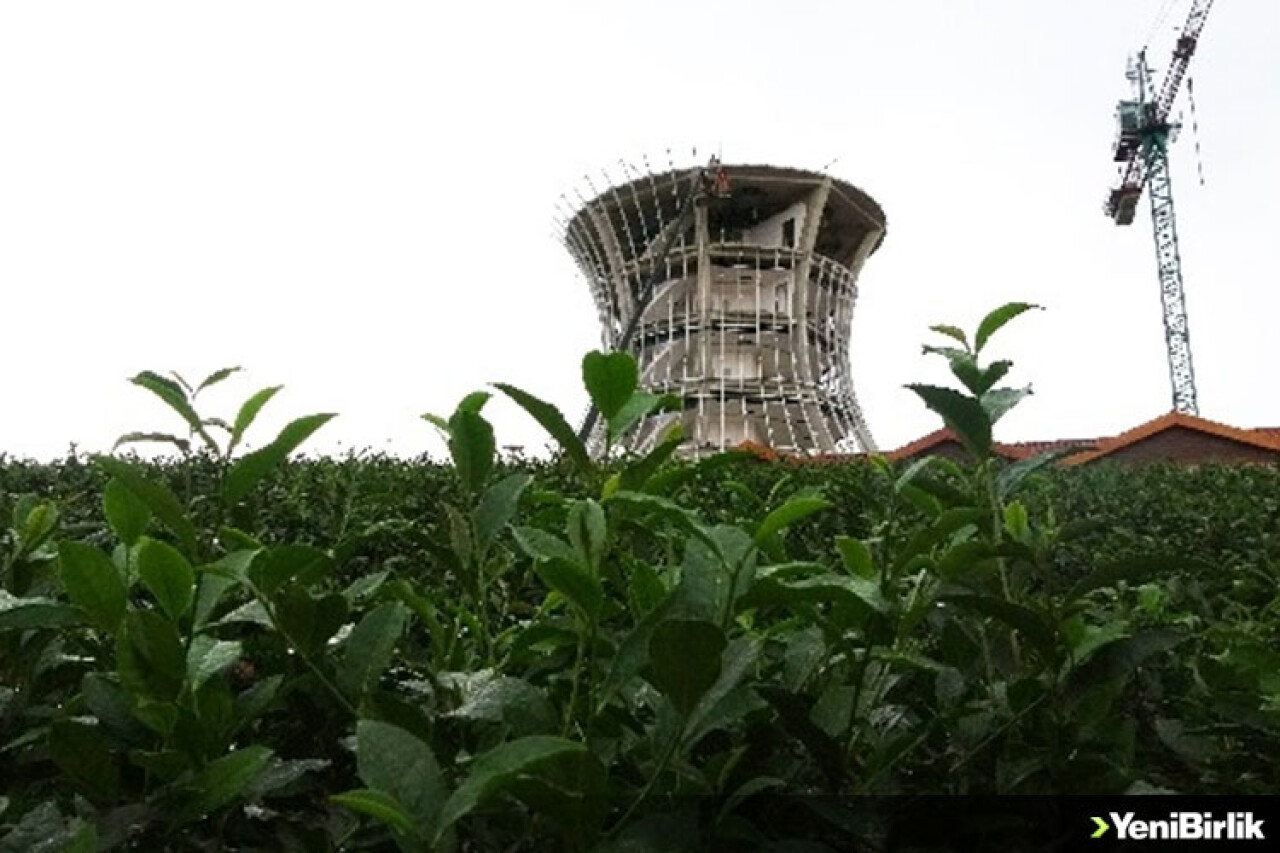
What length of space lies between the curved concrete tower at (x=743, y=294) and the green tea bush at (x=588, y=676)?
1134 inches

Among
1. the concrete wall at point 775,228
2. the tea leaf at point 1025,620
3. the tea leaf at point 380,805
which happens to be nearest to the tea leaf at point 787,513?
the tea leaf at point 1025,620

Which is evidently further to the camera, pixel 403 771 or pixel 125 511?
pixel 125 511

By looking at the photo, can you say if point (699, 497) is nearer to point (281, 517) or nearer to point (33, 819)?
point (281, 517)

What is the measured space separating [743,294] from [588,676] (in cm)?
3107

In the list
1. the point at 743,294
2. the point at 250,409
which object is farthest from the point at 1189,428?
the point at 743,294

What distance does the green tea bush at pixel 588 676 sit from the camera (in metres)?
0.67

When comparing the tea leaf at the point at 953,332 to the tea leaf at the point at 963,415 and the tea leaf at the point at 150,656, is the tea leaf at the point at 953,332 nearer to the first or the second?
the tea leaf at the point at 963,415

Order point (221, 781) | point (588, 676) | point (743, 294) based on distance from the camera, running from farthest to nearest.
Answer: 1. point (743, 294)
2. point (588, 676)
3. point (221, 781)

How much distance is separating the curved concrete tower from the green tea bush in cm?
2881

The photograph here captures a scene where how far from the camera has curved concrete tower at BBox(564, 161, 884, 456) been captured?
30641 mm

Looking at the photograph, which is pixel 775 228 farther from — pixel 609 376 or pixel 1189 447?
pixel 609 376

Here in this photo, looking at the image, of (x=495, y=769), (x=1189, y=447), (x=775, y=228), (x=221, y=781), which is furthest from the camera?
(x=775, y=228)

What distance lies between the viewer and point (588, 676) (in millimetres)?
786

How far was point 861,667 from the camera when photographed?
0.76 metres
